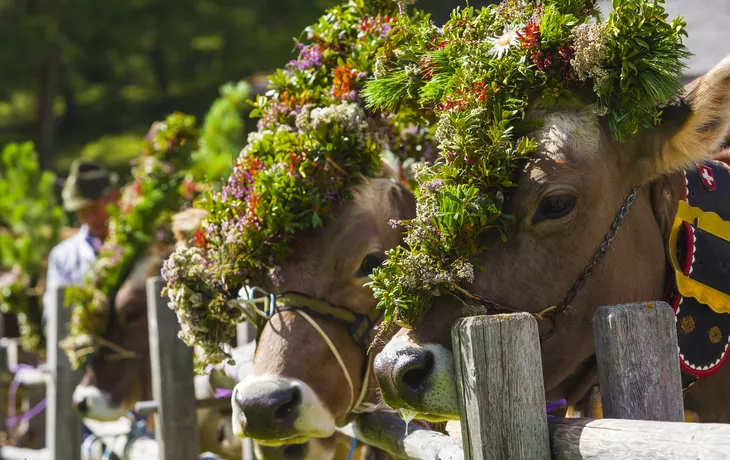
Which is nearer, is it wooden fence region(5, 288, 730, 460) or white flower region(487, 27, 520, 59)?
wooden fence region(5, 288, 730, 460)

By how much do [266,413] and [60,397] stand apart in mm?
3359

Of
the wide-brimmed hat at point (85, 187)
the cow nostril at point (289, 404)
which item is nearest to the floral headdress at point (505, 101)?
the cow nostril at point (289, 404)

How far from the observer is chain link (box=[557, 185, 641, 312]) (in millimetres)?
2686

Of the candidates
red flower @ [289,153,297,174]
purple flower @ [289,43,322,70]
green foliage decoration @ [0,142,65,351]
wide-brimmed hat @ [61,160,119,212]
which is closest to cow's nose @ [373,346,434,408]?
red flower @ [289,153,297,174]

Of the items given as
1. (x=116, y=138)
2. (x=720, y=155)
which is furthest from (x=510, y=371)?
(x=116, y=138)

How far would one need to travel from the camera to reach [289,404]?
3.34m

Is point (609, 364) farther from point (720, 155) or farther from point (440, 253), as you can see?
point (720, 155)

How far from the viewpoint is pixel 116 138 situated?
21828mm

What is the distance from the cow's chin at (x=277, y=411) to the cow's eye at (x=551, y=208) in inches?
45.8

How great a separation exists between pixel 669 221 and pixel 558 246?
51 cm

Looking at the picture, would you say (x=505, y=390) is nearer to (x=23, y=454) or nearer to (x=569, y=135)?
(x=569, y=135)

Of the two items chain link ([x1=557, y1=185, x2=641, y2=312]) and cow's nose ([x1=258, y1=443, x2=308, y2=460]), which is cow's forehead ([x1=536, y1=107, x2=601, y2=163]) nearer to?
chain link ([x1=557, y1=185, x2=641, y2=312])

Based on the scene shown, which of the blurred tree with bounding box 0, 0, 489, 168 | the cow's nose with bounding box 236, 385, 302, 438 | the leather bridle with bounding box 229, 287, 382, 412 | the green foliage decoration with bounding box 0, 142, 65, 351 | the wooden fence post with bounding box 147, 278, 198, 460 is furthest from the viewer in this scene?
the blurred tree with bounding box 0, 0, 489, 168

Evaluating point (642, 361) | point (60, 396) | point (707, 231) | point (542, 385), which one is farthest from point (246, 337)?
point (642, 361)
